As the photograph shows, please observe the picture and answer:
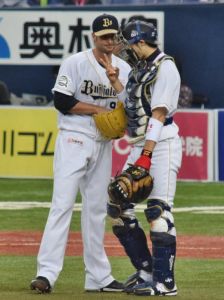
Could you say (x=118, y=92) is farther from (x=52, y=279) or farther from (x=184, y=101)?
(x=184, y=101)

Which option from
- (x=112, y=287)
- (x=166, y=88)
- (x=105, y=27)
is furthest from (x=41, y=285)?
(x=105, y=27)

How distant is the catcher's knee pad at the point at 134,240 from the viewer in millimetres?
9281

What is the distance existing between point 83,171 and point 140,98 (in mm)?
745

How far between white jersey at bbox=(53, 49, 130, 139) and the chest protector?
31cm

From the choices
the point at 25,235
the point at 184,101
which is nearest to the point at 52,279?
the point at 25,235

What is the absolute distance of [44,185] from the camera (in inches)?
704

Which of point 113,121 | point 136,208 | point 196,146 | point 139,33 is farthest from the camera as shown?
point 196,146

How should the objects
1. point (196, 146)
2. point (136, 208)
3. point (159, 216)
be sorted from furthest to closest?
1. point (196, 146)
2. point (136, 208)
3. point (159, 216)

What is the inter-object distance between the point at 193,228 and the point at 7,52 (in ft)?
22.7

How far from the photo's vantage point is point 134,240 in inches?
367

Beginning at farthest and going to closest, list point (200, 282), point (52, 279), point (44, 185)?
point (44, 185) → point (200, 282) → point (52, 279)

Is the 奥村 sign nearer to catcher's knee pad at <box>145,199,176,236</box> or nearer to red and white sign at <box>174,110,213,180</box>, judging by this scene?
red and white sign at <box>174,110,213,180</box>

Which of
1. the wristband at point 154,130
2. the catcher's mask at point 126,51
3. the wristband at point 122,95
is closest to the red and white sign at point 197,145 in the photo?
the catcher's mask at point 126,51

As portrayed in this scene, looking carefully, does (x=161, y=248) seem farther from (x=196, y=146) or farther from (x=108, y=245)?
(x=196, y=146)
